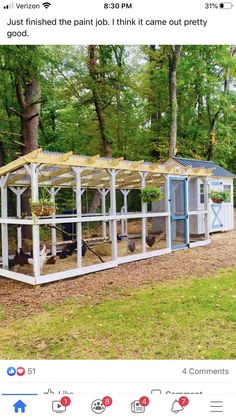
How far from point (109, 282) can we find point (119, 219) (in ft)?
3.92

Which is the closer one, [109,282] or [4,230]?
[109,282]

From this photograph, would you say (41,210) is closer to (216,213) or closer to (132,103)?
(132,103)

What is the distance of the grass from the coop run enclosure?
3.36 ft

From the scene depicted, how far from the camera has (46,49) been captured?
145 inches

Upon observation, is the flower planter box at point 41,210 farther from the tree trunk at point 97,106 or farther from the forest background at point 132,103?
the tree trunk at point 97,106

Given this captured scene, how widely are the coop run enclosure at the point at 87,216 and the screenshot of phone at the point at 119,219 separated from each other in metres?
0.03

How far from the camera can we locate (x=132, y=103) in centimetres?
741

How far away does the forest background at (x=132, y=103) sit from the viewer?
22.4 feet
